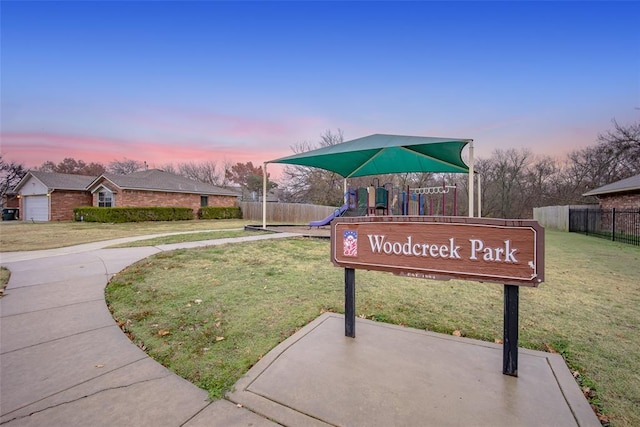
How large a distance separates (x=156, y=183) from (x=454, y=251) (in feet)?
83.6

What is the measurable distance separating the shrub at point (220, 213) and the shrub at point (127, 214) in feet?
6.31

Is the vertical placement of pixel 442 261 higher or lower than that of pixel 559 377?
higher

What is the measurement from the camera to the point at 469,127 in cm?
1548

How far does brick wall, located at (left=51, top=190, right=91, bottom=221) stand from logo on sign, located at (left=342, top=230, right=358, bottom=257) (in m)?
29.2

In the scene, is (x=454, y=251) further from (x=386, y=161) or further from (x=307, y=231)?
(x=307, y=231)

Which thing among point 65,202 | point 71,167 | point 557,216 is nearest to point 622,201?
point 557,216

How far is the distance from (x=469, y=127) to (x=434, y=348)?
53.5 feet

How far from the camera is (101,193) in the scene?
22.2 m

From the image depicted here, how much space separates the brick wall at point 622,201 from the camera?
12.4 metres

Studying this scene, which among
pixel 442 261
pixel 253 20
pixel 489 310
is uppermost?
pixel 253 20

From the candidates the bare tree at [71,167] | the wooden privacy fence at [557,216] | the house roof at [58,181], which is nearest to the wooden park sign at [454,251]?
the wooden privacy fence at [557,216]

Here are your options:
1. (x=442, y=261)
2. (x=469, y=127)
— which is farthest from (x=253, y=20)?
(x=469, y=127)

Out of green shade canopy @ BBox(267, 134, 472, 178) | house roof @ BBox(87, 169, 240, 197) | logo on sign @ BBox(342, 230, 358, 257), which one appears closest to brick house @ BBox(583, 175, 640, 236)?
Answer: green shade canopy @ BBox(267, 134, 472, 178)

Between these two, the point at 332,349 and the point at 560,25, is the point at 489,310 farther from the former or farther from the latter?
the point at 560,25
